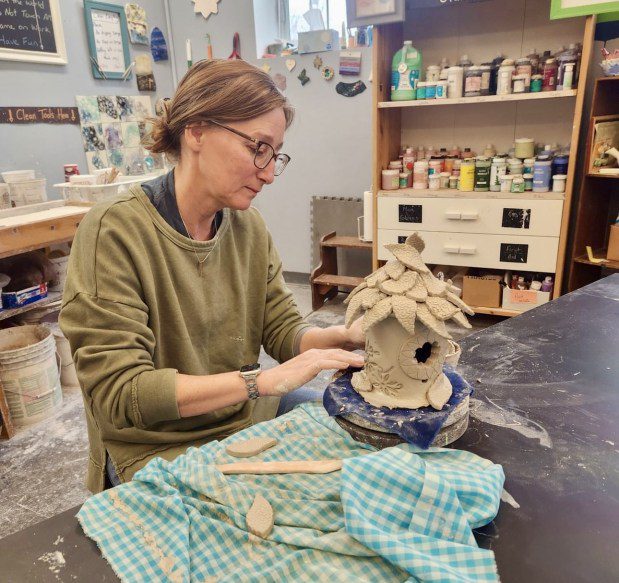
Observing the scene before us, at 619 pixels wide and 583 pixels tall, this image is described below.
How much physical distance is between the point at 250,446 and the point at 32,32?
300cm

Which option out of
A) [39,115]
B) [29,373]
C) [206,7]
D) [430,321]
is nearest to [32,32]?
[39,115]

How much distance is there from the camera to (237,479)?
2.75 ft

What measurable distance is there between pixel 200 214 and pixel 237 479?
2.16 feet

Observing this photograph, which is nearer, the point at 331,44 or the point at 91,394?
the point at 91,394

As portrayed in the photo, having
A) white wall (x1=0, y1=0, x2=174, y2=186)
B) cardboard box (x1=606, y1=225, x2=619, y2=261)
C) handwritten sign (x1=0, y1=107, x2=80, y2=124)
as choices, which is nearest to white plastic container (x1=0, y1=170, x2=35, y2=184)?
white wall (x1=0, y1=0, x2=174, y2=186)

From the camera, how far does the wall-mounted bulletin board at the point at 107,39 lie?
3237 mm

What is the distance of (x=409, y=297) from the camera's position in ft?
3.05

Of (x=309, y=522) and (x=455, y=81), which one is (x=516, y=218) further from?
(x=309, y=522)

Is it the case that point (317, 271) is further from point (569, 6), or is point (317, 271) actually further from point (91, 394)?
point (91, 394)

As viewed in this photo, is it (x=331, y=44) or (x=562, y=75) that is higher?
(x=331, y=44)

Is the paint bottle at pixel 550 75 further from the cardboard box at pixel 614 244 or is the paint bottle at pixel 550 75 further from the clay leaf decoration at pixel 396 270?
the clay leaf decoration at pixel 396 270

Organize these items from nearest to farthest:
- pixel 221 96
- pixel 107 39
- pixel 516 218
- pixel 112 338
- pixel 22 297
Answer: pixel 112 338, pixel 221 96, pixel 22 297, pixel 516 218, pixel 107 39

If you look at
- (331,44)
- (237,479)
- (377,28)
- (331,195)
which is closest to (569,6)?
(377,28)

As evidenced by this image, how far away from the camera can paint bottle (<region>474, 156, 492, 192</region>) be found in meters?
2.88
